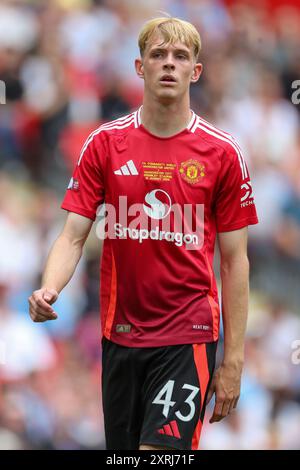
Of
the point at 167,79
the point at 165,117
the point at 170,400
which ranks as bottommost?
the point at 170,400

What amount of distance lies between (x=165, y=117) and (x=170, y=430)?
1.46 metres

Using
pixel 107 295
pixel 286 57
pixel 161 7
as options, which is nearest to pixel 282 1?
pixel 286 57

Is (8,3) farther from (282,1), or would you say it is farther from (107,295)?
(107,295)

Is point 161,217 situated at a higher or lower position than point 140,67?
lower

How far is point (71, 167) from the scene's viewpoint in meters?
8.30

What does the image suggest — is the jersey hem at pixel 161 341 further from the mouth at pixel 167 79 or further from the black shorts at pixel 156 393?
the mouth at pixel 167 79

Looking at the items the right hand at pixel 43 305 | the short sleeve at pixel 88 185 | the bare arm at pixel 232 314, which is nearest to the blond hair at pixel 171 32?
the short sleeve at pixel 88 185

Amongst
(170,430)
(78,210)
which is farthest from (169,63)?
(170,430)

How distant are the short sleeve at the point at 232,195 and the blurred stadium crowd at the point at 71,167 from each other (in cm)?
346

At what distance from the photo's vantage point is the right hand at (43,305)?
431 cm

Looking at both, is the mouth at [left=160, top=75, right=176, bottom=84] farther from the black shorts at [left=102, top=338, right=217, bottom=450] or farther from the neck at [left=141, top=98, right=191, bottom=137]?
the black shorts at [left=102, top=338, right=217, bottom=450]

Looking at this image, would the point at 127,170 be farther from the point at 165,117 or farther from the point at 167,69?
the point at 167,69

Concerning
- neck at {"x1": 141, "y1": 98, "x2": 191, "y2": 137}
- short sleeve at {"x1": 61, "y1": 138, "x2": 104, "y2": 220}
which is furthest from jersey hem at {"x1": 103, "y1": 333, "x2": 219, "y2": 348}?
neck at {"x1": 141, "y1": 98, "x2": 191, "y2": 137}

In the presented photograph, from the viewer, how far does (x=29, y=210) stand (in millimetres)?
8203
